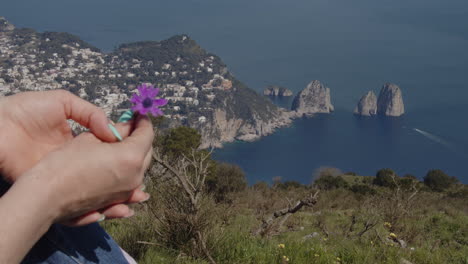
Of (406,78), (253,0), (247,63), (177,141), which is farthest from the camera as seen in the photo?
(253,0)

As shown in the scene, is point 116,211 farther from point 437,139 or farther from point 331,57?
point 331,57

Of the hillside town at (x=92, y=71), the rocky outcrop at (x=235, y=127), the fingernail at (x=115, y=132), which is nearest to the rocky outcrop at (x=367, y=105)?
the rocky outcrop at (x=235, y=127)

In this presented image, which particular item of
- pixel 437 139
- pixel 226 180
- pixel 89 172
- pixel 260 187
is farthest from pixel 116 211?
pixel 437 139

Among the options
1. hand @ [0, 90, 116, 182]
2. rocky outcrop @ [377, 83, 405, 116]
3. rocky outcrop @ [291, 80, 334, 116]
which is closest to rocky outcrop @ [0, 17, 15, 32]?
rocky outcrop @ [291, 80, 334, 116]

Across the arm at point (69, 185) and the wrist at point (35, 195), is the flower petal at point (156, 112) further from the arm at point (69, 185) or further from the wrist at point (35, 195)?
the wrist at point (35, 195)

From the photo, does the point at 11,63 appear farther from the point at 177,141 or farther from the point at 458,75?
the point at 458,75

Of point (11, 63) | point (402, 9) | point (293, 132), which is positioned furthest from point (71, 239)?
point (402, 9)
